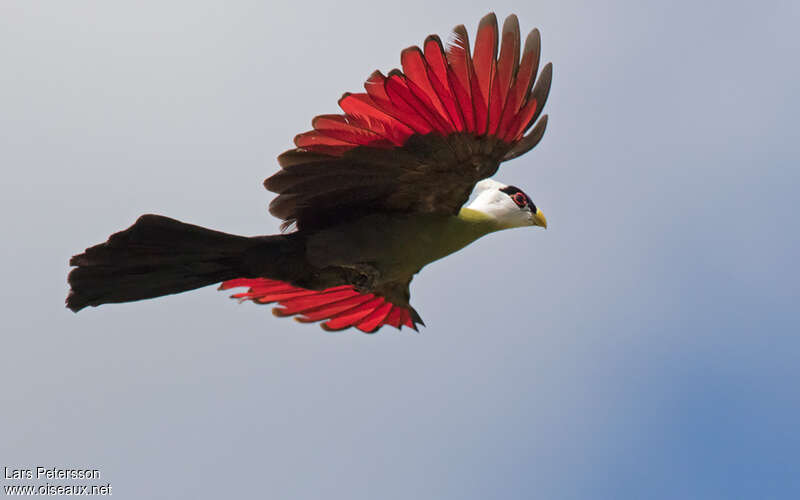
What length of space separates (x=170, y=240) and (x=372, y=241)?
1.26m

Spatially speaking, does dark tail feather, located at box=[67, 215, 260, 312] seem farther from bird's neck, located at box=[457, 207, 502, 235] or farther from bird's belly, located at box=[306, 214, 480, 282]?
bird's neck, located at box=[457, 207, 502, 235]

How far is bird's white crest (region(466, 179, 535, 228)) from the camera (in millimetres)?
6816

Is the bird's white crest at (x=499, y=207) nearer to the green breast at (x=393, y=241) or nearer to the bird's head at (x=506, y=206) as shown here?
the bird's head at (x=506, y=206)

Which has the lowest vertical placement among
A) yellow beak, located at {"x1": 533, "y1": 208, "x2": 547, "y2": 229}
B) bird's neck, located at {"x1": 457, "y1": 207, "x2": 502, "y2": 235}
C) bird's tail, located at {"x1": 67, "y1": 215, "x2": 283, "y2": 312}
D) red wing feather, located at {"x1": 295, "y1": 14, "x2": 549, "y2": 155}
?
bird's tail, located at {"x1": 67, "y1": 215, "x2": 283, "y2": 312}

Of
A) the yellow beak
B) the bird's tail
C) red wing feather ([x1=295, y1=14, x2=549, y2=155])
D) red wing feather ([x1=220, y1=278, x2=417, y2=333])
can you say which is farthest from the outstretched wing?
red wing feather ([x1=220, y1=278, x2=417, y2=333])

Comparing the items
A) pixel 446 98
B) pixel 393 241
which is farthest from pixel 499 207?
pixel 446 98

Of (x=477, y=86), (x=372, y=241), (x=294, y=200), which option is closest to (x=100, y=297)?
(x=294, y=200)

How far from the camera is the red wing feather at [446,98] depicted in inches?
217

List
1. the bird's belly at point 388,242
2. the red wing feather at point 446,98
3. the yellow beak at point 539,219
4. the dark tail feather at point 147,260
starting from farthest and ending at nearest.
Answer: the yellow beak at point 539,219, the bird's belly at point 388,242, the dark tail feather at point 147,260, the red wing feather at point 446,98

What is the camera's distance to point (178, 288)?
603 centimetres

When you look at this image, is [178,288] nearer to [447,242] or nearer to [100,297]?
[100,297]

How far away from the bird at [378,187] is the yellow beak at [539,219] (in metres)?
0.69

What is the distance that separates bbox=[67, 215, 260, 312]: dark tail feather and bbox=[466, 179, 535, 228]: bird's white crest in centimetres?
175

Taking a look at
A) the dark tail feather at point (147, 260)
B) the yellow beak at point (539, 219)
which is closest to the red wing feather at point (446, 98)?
the dark tail feather at point (147, 260)
